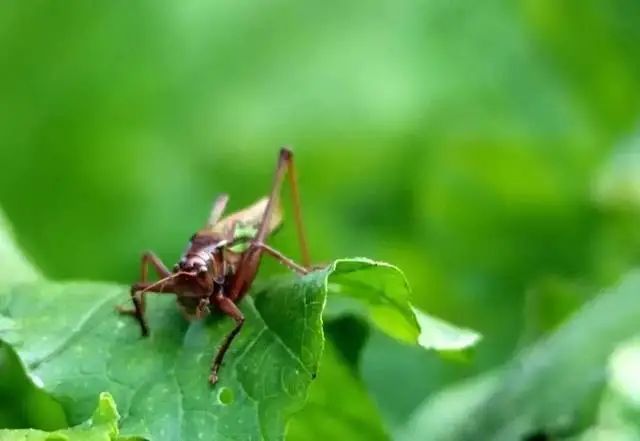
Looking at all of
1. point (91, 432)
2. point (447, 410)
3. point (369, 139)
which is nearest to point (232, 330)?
point (91, 432)

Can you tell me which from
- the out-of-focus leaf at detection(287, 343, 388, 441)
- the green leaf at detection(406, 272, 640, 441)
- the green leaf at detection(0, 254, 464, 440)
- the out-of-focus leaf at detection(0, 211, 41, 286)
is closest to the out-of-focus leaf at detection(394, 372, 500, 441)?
the green leaf at detection(406, 272, 640, 441)

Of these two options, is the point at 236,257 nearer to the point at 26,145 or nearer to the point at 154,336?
the point at 154,336

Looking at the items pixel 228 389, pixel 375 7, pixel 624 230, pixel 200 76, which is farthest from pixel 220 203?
pixel 375 7

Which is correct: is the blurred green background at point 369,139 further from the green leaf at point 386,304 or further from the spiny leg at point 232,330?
the spiny leg at point 232,330

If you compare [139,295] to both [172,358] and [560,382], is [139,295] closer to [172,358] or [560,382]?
[172,358]

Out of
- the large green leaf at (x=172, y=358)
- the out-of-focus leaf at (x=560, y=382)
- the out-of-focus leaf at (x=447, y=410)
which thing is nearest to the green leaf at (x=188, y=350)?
the large green leaf at (x=172, y=358)

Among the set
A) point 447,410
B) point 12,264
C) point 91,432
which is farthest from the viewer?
point 447,410

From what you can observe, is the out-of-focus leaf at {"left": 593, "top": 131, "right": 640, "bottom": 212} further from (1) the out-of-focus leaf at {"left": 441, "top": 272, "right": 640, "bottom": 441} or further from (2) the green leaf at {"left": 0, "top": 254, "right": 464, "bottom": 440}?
(2) the green leaf at {"left": 0, "top": 254, "right": 464, "bottom": 440}
